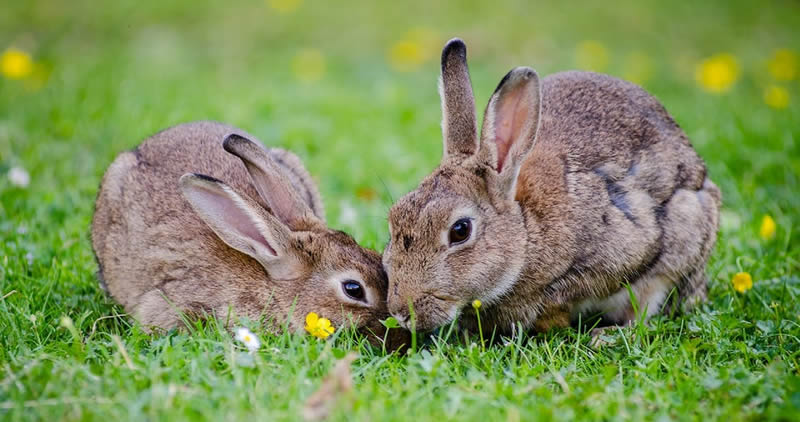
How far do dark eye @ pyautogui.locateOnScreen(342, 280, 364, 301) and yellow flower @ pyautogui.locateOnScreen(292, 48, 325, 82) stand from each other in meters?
5.53

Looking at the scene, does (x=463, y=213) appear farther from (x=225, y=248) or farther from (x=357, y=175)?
(x=357, y=175)

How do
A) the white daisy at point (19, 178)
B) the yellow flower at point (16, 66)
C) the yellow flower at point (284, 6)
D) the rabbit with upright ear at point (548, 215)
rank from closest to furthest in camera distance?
the rabbit with upright ear at point (548, 215)
the white daisy at point (19, 178)
the yellow flower at point (16, 66)
the yellow flower at point (284, 6)

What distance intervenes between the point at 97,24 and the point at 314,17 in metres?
3.31

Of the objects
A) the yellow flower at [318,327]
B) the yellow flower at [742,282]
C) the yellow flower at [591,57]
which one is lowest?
the yellow flower at [742,282]

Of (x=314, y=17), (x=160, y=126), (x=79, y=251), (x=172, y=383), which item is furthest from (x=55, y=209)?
(x=314, y=17)

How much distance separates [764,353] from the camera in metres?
4.24

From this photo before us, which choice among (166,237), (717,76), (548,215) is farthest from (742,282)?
(717,76)

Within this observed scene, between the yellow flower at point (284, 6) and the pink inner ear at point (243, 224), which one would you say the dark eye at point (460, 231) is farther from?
the yellow flower at point (284, 6)

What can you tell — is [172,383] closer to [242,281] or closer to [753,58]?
[242,281]

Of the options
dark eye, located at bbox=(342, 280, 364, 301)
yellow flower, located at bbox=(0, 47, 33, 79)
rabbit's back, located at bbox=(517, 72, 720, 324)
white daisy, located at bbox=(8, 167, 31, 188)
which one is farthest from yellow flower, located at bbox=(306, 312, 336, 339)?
→ yellow flower, located at bbox=(0, 47, 33, 79)

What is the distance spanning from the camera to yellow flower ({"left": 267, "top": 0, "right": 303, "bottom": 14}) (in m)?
12.7

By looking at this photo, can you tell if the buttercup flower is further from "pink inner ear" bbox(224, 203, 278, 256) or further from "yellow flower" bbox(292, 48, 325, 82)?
"yellow flower" bbox(292, 48, 325, 82)

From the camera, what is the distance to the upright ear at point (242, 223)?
15.2 feet

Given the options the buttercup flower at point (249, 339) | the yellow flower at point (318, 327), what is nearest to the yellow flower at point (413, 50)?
the yellow flower at point (318, 327)
